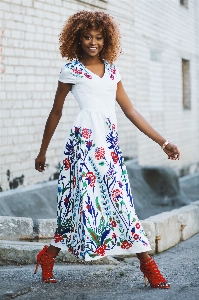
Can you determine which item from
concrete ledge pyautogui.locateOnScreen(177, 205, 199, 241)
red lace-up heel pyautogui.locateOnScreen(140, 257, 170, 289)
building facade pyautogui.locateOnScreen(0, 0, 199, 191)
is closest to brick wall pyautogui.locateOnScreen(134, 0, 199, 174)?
building facade pyautogui.locateOnScreen(0, 0, 199, 191)

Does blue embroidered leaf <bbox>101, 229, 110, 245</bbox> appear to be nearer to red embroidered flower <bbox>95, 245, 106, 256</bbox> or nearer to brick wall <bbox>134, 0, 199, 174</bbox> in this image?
red embroidered flower <bbox>95, 245, 106, 256</bbox>

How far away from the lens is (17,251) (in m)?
5.30

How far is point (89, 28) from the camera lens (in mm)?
4281

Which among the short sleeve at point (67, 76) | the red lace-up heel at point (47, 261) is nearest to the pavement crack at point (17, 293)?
the red lace-up heel at point (47, 261)

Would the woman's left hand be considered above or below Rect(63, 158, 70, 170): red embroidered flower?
above

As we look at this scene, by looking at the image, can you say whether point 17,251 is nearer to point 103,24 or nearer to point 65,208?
point 65,208

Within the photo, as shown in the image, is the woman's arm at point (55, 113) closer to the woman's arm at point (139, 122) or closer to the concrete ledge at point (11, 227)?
the woman's arm at point (139, 122)

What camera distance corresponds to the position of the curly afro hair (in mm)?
4277

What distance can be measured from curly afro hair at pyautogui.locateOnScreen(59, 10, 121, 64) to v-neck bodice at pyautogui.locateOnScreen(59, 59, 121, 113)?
5.3 inches

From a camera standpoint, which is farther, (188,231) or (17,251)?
(188,231)

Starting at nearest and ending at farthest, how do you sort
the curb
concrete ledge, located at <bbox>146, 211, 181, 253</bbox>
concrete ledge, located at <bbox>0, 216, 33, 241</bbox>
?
the curb
concrete ledge, located at <bbox>0, 216, 33, 241</bbox>
concrete ledge, located at <bbox>146, 211, 181, 253</bbox>

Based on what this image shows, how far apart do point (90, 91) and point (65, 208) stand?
0.79 metres

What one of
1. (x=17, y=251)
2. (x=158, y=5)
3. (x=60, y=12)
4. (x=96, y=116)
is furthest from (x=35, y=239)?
(x=158, y=5)

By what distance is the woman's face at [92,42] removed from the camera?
427 centimetres
